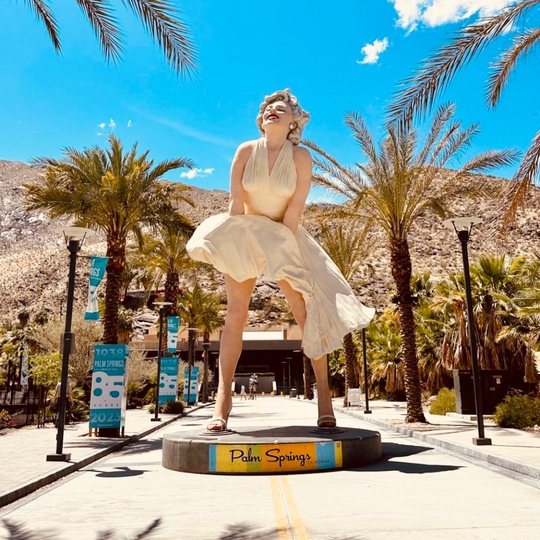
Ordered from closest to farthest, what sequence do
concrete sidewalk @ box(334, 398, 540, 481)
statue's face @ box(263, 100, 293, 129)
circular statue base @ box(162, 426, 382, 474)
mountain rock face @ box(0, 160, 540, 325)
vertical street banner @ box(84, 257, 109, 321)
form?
circular statue base @ box(162, 426, 382, 474)
concrete sidewalk @ box(334, 398, 540, 481)
statue's face @ box(263, 100, 293, 129)
vertical street banner @ box(84, 257, 109, 321)
mountain rock face @ box(0, 160, 540, 325)

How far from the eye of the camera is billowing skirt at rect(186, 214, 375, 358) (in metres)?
8.08

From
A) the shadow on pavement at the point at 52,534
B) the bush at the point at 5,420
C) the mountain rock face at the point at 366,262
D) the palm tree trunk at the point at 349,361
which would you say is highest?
the mountain rock face at the point at 366,262

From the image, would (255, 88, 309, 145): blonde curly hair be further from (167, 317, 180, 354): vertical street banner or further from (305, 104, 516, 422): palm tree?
(167, 317, 180, 354): vertical street banner

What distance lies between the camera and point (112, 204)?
50.3 ft

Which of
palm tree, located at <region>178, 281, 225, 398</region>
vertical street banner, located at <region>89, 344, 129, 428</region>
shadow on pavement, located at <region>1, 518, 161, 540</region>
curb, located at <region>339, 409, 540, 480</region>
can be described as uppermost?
palm tree, located at <region>178, 281, 225, 398</region>

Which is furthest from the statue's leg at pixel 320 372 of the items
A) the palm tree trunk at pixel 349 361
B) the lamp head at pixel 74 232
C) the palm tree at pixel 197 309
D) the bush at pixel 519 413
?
the palm tree at pixel 197 309

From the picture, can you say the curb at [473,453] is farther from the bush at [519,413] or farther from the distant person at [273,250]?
the bush at [519,413]

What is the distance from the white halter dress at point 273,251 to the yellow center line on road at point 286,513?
229 cm

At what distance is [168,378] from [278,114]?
15009 millimetres

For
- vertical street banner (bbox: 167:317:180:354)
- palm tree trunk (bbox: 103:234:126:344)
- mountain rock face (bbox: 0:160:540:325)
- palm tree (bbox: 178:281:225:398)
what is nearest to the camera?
palm tree trunk (bbox: 103:234:126:344)

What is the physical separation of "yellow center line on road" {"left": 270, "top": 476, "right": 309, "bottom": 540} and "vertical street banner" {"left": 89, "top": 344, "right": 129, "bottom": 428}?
6699 mm

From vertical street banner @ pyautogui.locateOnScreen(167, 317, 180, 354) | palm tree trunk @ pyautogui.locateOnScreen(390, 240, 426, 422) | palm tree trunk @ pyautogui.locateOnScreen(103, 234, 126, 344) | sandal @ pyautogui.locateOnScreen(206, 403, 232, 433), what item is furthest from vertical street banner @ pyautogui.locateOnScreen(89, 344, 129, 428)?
vertical street banner @ pyautogui.locateOnScreen(167, 317, 180, 354)

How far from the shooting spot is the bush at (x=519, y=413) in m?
12.9

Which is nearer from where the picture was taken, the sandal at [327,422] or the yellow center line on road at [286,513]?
the yellow center line on road at [286,513]
